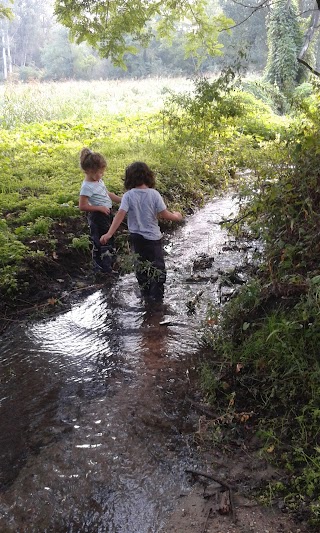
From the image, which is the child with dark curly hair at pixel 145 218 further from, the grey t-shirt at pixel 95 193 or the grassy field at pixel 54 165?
the grassy field at pixel 54 165

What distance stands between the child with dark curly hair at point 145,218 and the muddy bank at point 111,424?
0.40 metres

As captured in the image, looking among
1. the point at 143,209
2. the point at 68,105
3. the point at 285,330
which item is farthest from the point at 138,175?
the point at 68,105

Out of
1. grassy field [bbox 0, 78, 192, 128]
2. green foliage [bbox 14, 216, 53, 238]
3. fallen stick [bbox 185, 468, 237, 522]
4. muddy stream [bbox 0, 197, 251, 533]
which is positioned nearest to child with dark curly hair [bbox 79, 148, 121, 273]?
muddy stream [bbox 0, 197, 251, 533]

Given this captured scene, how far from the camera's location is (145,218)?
5141 mm

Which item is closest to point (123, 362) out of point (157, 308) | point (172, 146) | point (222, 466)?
point (157, 308)

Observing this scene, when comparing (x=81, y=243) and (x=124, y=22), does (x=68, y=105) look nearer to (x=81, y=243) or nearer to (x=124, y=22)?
(x=124, y=22)

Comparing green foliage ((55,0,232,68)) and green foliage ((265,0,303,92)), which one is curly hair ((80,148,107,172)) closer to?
green foliage ((55,0,232,68))

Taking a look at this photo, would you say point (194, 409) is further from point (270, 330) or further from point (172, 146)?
point (172, 146)

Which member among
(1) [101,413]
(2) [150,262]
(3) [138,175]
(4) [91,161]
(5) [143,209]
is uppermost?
(4) [91,161]

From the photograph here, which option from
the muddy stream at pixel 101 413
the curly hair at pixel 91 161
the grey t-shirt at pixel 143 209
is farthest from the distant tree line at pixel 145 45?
the muddy stream at pixel 101 413

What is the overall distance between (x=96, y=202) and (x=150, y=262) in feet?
4.10

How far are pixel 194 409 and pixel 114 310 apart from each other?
212cm

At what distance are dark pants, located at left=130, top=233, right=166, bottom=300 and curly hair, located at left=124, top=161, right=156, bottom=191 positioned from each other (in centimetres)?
59

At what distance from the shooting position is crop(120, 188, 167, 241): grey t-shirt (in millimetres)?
5074
